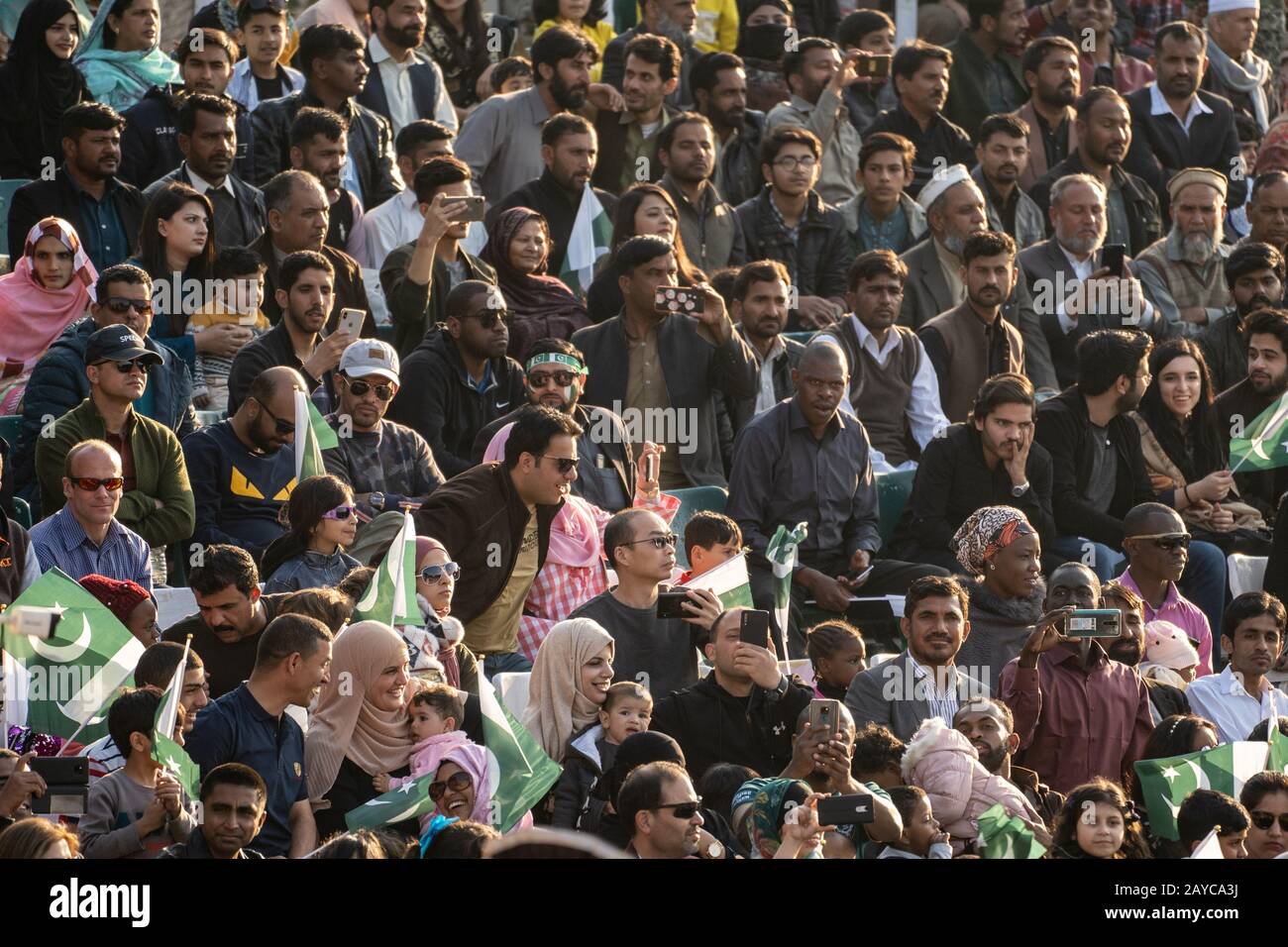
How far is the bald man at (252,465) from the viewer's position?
31.9 ft

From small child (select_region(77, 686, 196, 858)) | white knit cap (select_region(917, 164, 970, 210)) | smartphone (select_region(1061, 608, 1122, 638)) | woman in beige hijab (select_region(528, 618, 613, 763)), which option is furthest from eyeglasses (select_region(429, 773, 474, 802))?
white knit cap (select_region(917, 164, 970, 210))

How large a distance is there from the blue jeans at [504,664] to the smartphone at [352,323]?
5.14 ft

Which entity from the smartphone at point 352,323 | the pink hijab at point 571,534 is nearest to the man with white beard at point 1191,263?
the pink hijab at point 571,534

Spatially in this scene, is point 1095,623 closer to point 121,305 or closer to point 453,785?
point 453,785

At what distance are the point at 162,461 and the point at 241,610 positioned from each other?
1.25 m

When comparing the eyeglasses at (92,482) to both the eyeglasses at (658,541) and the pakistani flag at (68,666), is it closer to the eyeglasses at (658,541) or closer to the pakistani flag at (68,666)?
the pakistani flag at (68,666)

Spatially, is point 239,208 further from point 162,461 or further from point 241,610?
point 241,610

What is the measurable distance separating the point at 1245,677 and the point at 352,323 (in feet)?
12.3

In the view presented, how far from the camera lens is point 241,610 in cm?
848

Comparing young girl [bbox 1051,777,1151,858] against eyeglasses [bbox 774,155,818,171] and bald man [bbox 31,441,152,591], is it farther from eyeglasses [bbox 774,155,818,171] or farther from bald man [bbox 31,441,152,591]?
eyeglasses [bbox 774,155,818,171]

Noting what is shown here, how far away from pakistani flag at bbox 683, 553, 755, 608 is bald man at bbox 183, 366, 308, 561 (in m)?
1.60

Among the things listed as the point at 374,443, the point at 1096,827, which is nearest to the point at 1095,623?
the point at 1096,827

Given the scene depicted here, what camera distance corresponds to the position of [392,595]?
8.68 metres
